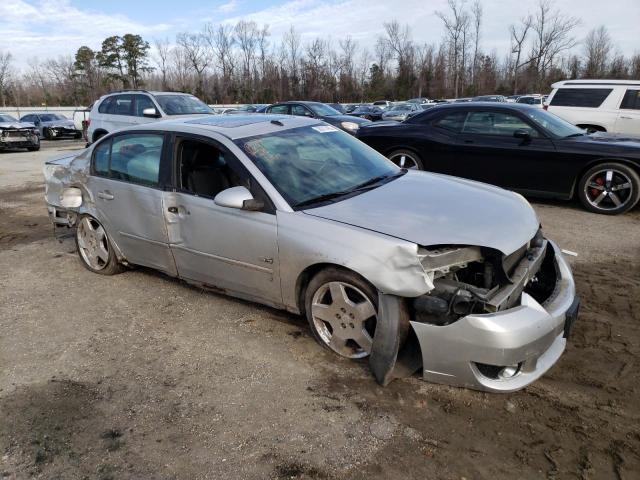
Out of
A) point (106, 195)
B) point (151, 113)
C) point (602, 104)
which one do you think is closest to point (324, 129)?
point (106, 195)

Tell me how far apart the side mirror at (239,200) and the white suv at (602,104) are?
9.80 m

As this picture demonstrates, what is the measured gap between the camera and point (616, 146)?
6848mm

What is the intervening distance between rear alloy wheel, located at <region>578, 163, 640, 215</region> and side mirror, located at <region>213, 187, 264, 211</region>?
554cm

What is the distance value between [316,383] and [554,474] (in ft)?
4.60

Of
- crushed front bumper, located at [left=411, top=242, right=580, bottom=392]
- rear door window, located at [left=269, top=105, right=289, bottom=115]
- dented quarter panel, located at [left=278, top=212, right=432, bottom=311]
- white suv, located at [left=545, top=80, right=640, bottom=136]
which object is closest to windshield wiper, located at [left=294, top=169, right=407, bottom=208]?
dented quarter panel, located at [left=278, top=212, right=432, bottom=311]

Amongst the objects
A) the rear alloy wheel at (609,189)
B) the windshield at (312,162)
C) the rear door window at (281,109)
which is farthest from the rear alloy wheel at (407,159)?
the rear door window at (281,109)

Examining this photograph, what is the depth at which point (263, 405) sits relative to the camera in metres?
2.97

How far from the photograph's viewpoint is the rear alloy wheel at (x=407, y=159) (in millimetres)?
8148

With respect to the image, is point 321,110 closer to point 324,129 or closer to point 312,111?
point 312,111

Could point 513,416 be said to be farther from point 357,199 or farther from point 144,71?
point 144,71

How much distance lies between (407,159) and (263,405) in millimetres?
6086

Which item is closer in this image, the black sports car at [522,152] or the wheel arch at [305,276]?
the wheel arch at [305,276]

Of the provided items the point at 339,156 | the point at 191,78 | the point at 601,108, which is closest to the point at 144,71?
the point at 191,78

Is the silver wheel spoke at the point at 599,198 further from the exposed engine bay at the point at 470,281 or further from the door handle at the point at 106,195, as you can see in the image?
the door handle at the point at 106,195
